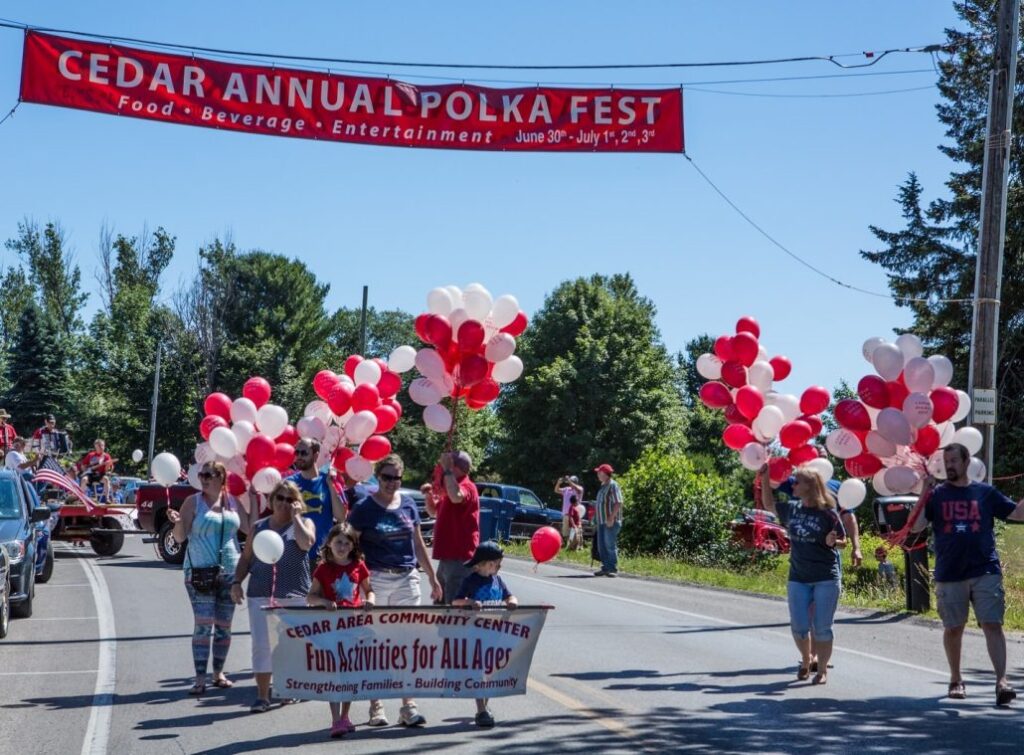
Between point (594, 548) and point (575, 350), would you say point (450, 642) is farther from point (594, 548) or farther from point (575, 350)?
point (575, 350)

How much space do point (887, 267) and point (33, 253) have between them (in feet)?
207

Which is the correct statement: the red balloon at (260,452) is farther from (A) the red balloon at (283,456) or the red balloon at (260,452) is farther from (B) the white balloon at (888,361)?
(B) the white balloon at (888,361)

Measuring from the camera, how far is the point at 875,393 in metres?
10.5

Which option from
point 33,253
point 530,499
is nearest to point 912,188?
point 530,499

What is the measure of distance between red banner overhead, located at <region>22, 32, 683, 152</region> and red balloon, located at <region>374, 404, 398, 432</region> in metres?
4.39

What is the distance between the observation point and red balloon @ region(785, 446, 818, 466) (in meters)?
11.5

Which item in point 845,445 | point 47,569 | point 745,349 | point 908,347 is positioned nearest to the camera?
point 908,347

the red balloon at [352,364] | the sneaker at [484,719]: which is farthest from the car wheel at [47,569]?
the sneaker at [484,719]

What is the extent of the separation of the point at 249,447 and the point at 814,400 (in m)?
5.41

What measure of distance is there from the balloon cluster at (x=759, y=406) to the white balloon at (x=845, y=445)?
0.43 m

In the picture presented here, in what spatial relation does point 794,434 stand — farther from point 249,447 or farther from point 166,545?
point 166,545

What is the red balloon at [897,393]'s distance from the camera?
10422 millimetres

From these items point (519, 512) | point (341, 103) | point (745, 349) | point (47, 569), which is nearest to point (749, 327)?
point (745, 349)

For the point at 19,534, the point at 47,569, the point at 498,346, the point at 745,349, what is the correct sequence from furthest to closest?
1. the point at 47,569
2. the point at 19,534
3. the point at 745,349
4. the point at 498,346
